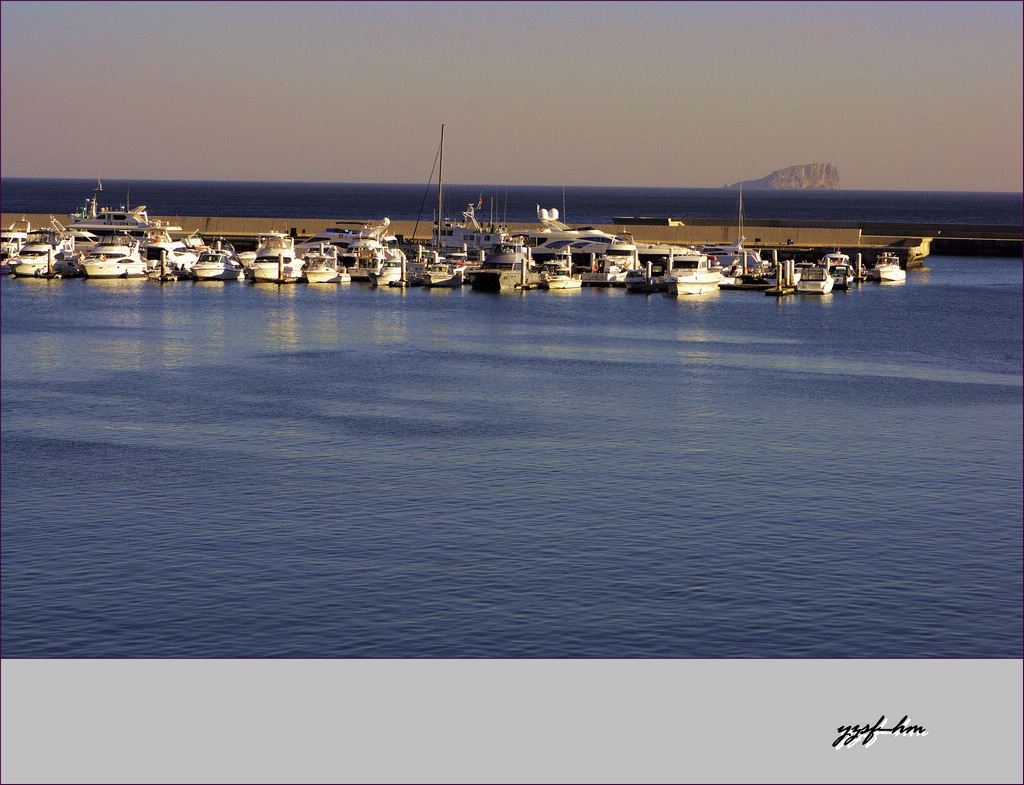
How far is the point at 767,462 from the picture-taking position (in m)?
34.7

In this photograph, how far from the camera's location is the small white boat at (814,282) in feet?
267

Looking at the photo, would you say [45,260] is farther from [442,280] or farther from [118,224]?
[442,280]

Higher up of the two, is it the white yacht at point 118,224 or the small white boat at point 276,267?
the white yacht at point 118,224

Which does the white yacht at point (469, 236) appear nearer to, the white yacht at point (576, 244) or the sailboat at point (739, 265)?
the white yacht at point (576, 244)

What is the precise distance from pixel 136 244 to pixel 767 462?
199 feet

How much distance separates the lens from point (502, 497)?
30406mm

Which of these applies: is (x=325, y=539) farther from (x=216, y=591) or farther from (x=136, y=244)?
(x=136, y=244)

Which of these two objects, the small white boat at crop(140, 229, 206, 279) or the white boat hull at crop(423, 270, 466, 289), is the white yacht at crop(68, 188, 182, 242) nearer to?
the small white boat at crop(140, 229, 206, 279)

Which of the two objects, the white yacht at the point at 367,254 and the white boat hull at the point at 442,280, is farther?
the white yacht at the point at 367,254

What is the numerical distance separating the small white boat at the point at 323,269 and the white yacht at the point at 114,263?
9997mm

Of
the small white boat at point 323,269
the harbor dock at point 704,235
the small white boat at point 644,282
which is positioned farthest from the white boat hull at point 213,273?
the small white boat at point 644,282

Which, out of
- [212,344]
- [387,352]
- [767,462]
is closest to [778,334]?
[387,352]

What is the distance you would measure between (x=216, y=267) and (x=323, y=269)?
6.32 meters

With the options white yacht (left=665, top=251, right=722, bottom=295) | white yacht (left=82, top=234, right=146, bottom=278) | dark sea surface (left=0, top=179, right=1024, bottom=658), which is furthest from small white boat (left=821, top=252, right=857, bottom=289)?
white yacht (left=82, top=234, right=146, bottom=278)
